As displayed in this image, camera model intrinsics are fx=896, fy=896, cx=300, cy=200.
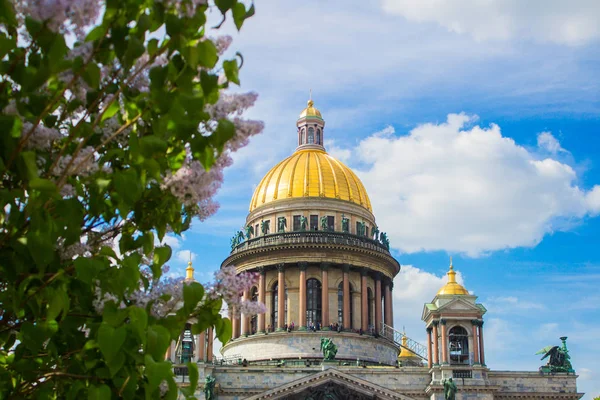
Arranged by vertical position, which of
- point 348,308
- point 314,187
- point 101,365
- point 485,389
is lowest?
point 101,365

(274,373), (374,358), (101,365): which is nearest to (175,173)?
(101,365)

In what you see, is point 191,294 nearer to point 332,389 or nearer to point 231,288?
point 231,288

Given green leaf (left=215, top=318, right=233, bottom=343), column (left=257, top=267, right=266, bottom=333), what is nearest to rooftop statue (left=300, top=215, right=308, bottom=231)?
column (left=257, top=267, right=266, bottom=333)

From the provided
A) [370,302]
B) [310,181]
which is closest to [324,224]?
[310,181]

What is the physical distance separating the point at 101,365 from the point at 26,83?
113 inches

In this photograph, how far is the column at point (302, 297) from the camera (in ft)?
224

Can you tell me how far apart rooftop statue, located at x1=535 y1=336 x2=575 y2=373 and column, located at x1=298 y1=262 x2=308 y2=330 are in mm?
17767

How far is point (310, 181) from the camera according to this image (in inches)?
2864

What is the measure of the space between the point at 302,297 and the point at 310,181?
9821mm

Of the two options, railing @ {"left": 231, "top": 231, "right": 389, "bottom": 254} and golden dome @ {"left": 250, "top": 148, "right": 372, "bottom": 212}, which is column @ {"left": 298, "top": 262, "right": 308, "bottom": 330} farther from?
golden dome @ {"left": 250, "top": 148, "right": 372, "bottom": 212}

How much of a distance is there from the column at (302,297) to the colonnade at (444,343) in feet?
36.1

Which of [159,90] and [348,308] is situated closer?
[159,90]

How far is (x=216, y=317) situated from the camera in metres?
9.84

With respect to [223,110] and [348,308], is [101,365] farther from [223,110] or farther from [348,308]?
[348,308]
